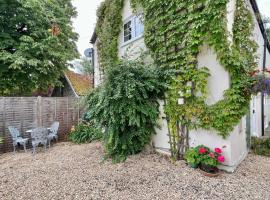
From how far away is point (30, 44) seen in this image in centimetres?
1203

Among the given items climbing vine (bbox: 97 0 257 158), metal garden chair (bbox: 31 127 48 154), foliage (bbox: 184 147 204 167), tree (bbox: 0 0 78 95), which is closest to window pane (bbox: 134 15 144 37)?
climbing vine (bbox: 97 0 257 158)

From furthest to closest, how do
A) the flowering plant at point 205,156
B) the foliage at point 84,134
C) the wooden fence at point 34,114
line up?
1. the foliage at point 84,134
2. the wooden fence at point 34,114
3. the flowering plant at point 205,156

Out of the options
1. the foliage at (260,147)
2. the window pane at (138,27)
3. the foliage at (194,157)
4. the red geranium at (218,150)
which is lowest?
the foliage at (260,147)

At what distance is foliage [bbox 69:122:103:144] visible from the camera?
878 centimetres

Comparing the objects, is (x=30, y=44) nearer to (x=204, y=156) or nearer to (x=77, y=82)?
(x=77, y=82)

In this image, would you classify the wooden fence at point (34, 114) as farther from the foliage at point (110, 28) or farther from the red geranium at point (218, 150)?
the red geranium at point (218, 150)

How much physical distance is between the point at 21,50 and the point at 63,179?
9.99m

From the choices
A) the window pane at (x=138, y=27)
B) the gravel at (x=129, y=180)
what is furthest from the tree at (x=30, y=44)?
the gravel at (x=129, y=180)

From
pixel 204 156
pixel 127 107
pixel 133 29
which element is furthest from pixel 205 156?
pixel 133 29

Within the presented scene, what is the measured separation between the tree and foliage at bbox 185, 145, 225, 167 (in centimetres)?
1034

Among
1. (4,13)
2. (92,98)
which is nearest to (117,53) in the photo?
(92,98)

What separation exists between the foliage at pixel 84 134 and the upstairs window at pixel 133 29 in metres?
4.28

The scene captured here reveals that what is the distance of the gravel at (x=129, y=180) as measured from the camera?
383 centimetres

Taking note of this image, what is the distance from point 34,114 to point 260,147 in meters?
9.26
